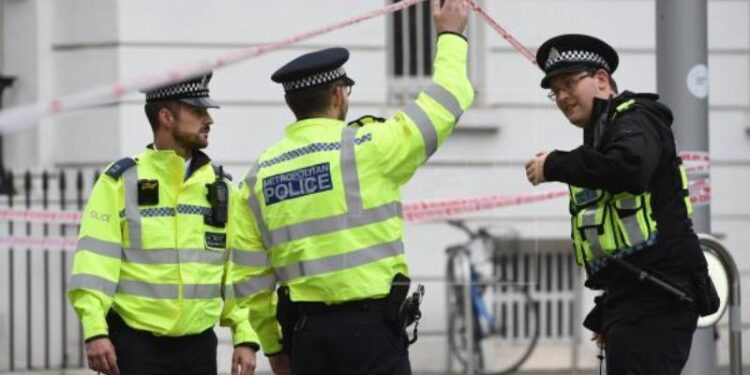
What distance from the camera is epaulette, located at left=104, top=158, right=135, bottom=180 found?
7824 mm

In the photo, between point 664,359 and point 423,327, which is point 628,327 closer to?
point 664,359

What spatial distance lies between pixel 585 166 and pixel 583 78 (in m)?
0.49

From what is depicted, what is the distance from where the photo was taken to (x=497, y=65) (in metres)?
14.5

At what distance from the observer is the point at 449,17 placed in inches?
271

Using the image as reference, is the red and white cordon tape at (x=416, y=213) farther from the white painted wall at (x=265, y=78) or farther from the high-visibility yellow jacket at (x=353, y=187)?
the high-visibility yellow jacket at (x=353, y=187)

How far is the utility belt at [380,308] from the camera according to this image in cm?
687

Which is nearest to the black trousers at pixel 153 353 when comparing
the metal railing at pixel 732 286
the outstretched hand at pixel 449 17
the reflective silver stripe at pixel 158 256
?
the reflective silver stripe at pixel 158 256

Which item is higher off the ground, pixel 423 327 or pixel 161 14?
pixel 161 14

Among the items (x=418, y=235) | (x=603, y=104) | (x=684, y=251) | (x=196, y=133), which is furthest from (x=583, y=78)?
(x=418, y=235)

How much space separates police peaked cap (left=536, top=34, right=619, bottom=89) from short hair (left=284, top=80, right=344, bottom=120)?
86 cm

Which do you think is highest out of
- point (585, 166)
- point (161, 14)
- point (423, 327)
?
point (161, 14)

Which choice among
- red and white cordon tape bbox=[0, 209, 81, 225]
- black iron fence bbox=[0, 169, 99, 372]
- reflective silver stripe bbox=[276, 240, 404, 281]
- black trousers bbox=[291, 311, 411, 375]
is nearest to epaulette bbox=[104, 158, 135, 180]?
reflective silver stripe bbox=[276, 240, 404, 281]

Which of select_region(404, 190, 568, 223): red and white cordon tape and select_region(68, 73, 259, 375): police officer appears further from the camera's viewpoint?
select_region(404, 190, 568, 223): red and white cordon tape

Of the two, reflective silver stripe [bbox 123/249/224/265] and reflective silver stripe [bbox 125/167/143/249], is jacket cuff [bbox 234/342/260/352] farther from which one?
reflective silver stripe [bbox 125/167/143/249]
